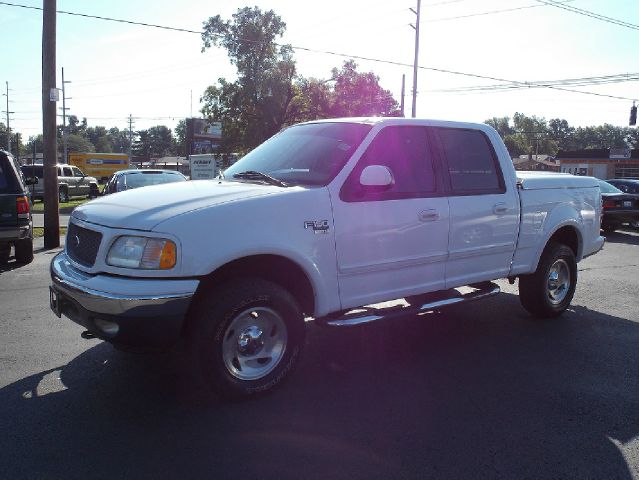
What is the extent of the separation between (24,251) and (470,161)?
7.79 metres

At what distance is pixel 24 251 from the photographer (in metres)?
9.29

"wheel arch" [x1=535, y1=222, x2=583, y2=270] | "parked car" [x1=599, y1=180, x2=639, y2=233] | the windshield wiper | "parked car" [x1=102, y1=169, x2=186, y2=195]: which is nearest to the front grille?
the windshield wiper

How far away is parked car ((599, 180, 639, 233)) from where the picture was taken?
15.5m

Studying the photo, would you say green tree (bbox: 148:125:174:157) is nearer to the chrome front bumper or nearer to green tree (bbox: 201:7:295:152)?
green tree (bbox: 201:7:295:152)

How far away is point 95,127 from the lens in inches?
7613

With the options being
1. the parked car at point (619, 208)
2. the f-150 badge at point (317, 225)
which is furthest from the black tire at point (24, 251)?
the parked car at point (619, 208)

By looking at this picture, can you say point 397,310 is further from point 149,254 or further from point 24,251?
point 24,251

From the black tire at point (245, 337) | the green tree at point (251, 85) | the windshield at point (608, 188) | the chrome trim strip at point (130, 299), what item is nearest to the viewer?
the chrome trim strip at point (130, 299)

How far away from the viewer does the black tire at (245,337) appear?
3463 millimetres

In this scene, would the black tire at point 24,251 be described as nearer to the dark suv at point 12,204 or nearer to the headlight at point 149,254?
the dark suv at point 12,204

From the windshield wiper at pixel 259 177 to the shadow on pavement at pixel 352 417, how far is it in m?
1.51


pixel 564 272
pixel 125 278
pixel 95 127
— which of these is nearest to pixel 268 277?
pixel 125 278

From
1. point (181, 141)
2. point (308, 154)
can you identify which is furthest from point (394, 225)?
point (181, 141)

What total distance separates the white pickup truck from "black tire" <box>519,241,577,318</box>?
43 cm
